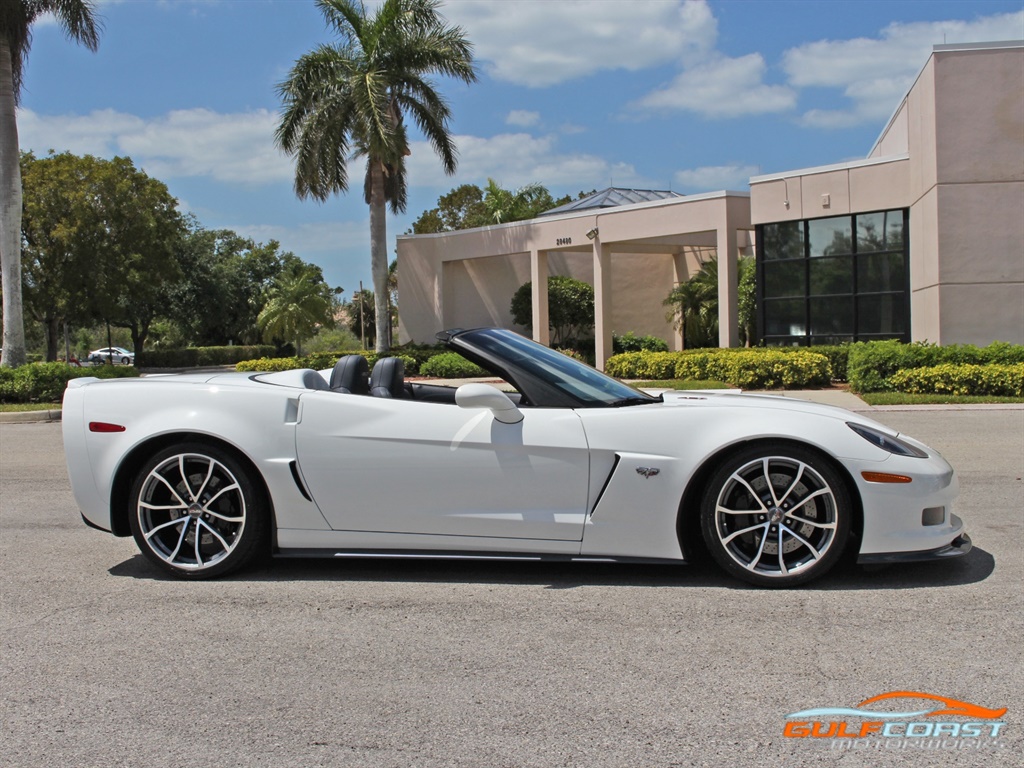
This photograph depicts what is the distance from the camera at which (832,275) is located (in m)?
22.3

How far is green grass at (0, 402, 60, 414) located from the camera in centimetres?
1723

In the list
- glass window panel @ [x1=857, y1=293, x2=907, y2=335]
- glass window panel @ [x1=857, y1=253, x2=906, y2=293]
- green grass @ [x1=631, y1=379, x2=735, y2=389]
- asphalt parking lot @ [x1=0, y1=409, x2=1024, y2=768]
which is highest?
glass window panel @ [x1=857, y1=253, x2=906, y2=293]

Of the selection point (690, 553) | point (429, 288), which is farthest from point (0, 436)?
point (429, 288)

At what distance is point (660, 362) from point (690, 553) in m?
19.0

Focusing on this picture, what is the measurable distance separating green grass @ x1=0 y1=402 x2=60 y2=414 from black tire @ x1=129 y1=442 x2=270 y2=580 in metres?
13.7

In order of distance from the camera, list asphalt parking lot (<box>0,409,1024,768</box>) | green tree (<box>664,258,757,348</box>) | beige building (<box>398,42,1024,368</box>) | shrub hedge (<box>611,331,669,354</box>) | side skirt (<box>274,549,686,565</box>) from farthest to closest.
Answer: shrub hedge (<box>611,331,669,354</box>), green tree (<box>664,258,757,348</box>), beige building (<box>398,42,1024,368</box>), side skirt (<box>274,549,686,565</box>), asphalt parking lot (<box>0,409,1024,768</box>)

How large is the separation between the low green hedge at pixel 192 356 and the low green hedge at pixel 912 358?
149 feet

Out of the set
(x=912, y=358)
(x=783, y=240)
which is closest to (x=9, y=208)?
(x=783, y=240)

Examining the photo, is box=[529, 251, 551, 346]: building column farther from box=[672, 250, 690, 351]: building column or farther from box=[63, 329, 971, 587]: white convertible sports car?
box=[63, 329, 971, 587]: white convertible sports car

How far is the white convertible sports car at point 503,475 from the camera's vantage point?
4457 mm

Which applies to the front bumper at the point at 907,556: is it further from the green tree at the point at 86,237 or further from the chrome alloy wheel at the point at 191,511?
the green tree at the point at 86,237

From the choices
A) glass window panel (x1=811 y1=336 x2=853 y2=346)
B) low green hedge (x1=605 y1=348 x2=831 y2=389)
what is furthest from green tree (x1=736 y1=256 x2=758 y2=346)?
low green hedge (x1=605 y1=348 x2=831 y2=389)

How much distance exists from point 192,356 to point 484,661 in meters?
55.3

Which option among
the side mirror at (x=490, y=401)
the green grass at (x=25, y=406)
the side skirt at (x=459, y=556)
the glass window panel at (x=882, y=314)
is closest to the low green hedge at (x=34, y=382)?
the green grass at (x=25, y=406)
